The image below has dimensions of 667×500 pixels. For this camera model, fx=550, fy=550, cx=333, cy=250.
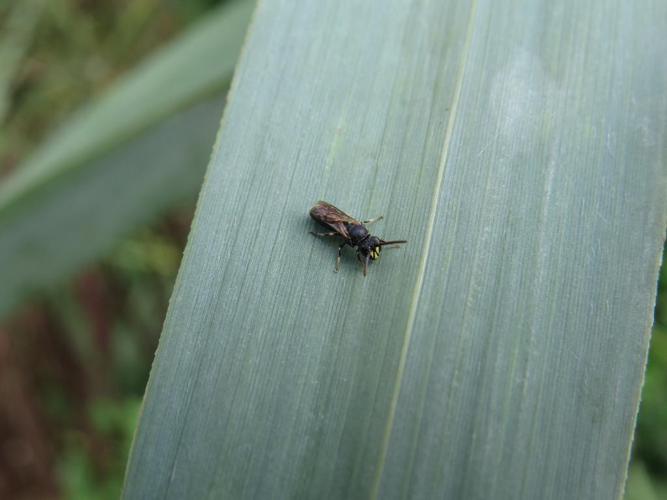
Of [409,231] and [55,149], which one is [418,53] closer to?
[409,231]

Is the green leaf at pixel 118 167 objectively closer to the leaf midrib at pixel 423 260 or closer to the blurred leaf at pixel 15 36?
the leaf midrib at pixel 423 260

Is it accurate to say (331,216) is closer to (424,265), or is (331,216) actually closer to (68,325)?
(424,265)

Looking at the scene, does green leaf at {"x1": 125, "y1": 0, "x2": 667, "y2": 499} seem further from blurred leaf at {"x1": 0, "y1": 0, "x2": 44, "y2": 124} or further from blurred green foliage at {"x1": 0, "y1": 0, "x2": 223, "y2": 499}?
blurred leaf at {"x1": 0, "y1": 0, "x2": 44, "y2": 124}

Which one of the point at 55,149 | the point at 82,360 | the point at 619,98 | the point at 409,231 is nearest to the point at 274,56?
the point at 409,231

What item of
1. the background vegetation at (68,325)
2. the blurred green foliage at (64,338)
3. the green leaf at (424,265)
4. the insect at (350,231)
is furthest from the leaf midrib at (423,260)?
the blurred green foliage at (64,338)

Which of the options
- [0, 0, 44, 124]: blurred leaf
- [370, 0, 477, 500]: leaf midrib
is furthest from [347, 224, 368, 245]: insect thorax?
[0, 0, 44, 124]: blurred leaf
